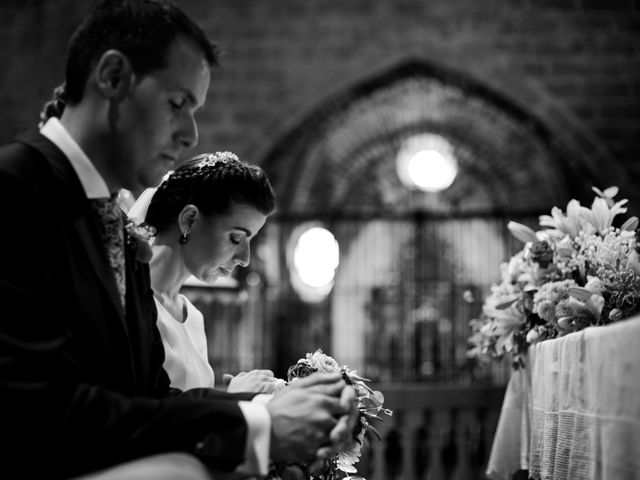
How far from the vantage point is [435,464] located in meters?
8.23

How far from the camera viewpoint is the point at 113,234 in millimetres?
1571

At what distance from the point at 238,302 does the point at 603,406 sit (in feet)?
20.5

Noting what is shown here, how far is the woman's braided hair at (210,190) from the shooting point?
233cm

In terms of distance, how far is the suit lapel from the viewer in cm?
142

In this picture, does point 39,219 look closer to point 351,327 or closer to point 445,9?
point 445,9

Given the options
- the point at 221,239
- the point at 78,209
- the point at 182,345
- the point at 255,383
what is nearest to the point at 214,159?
the point at 221,239

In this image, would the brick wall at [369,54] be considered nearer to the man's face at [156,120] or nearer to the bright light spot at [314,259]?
the bright light spot at [314,259]

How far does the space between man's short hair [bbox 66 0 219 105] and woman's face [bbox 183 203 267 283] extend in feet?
2.68

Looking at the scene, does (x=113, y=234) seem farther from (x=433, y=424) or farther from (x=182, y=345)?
(x=433, y=424)

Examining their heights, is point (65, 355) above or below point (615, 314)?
below

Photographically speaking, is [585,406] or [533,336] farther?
[533,336]

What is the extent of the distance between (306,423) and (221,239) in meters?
0.96

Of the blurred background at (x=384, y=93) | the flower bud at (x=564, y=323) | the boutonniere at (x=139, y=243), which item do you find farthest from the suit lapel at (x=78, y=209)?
the blurred background at (x=384, y=93)

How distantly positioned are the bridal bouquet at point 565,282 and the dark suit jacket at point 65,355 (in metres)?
1.39
